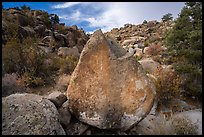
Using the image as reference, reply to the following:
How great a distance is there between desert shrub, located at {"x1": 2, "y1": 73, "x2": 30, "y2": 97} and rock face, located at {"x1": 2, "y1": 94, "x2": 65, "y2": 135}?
9.64 ft

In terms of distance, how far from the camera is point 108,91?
666cm

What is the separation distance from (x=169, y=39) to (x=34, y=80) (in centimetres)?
831

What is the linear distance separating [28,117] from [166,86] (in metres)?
8.31

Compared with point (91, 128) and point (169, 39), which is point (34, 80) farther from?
point (169, 39)

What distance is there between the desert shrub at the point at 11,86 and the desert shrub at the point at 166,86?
6.31 m

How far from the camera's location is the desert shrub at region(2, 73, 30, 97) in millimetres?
8727

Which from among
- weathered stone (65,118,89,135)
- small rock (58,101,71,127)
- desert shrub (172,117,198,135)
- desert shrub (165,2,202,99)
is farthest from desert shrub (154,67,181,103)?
small rock (58,101,71,127)

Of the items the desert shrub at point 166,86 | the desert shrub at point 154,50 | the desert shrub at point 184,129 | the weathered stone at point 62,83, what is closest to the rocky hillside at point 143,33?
the desert shrub at point 154,50

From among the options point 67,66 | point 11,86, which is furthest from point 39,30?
point 11,86

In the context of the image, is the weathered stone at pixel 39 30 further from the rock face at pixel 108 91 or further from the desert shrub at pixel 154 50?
the rock face at pixel 108 91

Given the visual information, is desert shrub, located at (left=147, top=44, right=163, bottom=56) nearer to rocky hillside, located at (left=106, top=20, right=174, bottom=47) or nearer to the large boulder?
rocky hillside, located at (left=106, top=20, right=174, bottom=47)

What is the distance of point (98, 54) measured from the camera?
6.79 meters

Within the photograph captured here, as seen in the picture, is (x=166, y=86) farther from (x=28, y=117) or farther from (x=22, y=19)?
(x=22, y=19)

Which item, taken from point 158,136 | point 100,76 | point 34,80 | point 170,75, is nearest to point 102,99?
point 100,76
